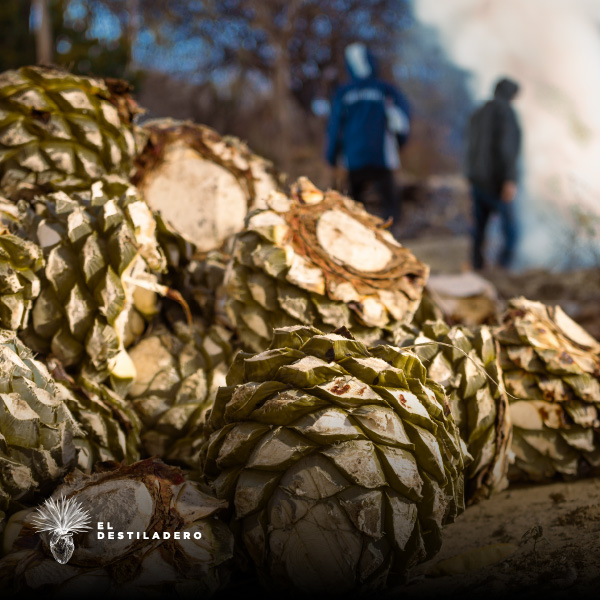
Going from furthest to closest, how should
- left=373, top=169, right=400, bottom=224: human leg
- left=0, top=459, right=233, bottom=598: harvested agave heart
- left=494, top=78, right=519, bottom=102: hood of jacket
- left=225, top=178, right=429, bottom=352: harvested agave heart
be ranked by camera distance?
left=373, top=169, right=400, bottom=224: human leg < left=494, top=78, right=519, bottom=102: hood of jacket < left=225, top=178, right=429, bottom=352: harvested agave heart < left=0, top=459, right=233, bottom=598: harvested agave heart

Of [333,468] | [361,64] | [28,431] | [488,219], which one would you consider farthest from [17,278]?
[488,219]

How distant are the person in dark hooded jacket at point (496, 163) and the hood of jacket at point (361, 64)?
97 centimetres

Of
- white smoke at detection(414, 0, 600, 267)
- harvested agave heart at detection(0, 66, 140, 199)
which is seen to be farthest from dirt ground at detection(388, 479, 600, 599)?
white smoke at detection(414, 0, 600, 267)

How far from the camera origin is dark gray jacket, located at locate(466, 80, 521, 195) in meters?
5.16

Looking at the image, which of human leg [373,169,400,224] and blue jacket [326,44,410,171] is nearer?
blue jacket [326,44,410,171]

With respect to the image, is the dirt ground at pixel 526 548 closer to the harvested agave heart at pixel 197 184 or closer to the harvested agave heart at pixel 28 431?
the harvested agave heart at pixel 28 431

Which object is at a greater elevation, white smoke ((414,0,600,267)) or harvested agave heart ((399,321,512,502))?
white smoke ((414,0,600,267))

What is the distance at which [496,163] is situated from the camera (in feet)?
17.2

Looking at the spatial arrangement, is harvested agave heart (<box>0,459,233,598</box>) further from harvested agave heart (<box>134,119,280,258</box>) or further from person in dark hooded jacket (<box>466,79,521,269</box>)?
person in dark hooded jacket (<box>466,79,521,269</box>)

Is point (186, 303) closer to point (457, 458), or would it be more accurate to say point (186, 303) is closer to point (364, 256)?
point (364, 256)

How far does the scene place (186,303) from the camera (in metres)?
1.51

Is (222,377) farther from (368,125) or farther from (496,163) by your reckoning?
(496,163)

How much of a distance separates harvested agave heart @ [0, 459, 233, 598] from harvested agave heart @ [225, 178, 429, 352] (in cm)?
45

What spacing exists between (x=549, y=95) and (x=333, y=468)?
25.3 feet
